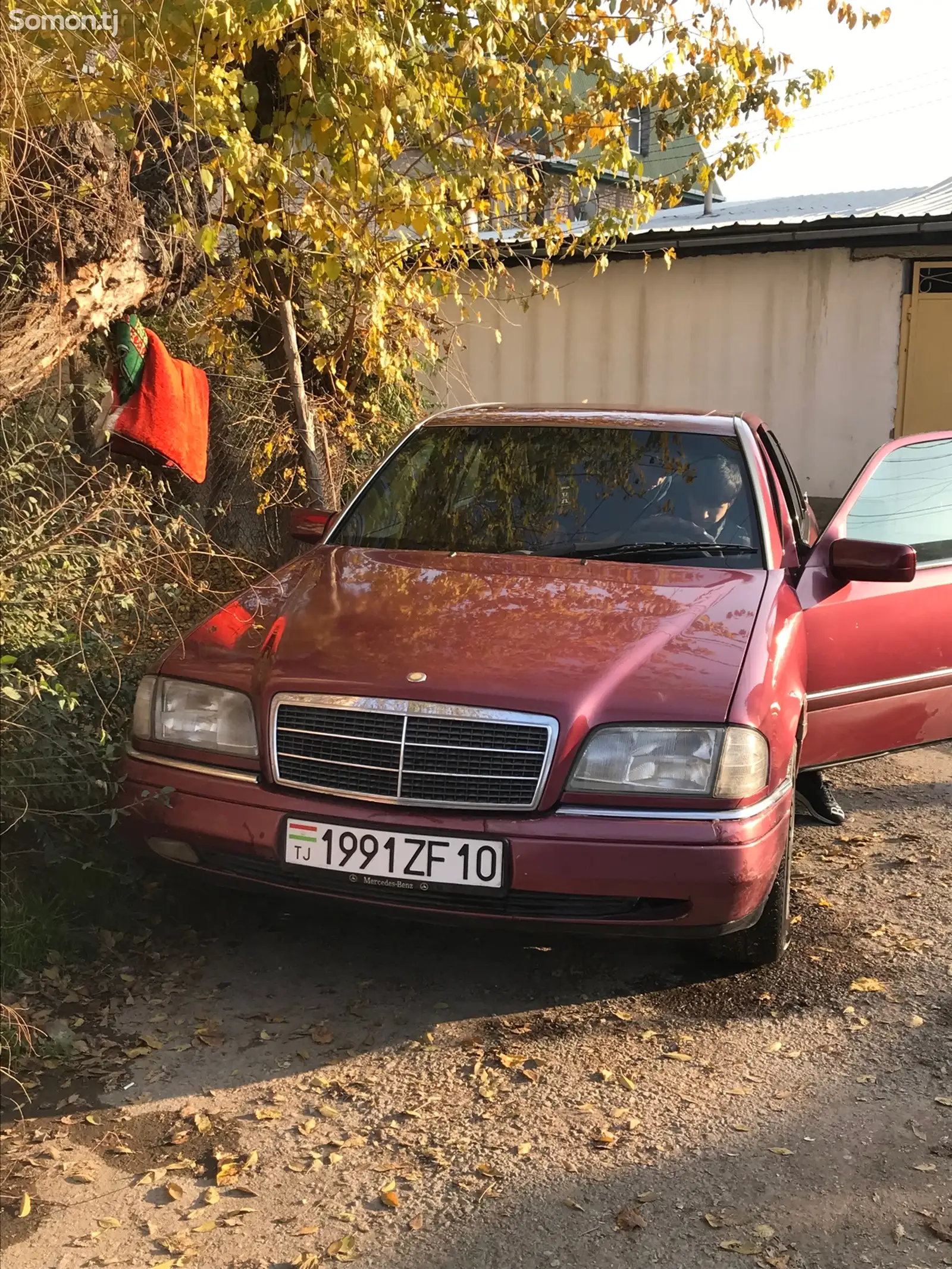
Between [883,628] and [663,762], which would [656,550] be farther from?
[663,762]

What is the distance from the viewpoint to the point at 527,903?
10.2ft

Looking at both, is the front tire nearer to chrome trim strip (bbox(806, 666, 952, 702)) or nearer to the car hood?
the car hood

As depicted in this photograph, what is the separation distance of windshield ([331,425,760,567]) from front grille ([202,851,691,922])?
138cm

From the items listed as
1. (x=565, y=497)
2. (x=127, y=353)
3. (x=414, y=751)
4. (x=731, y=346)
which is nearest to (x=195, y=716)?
(x=414, y=751)

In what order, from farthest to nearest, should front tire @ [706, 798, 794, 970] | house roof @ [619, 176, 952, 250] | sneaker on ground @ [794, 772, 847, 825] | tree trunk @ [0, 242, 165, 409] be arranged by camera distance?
house roof @ [619, 176, 952, 250]
sneaker on ground @ [794, 772, 847, 825]
tree trunk @ [0, 242, 165, 409]
front tire @ [706, 798, 794, 970]

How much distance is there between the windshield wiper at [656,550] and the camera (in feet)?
13.4

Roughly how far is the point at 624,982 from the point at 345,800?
3.50ft

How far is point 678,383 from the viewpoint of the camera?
1188cm

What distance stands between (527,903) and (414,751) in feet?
1.64

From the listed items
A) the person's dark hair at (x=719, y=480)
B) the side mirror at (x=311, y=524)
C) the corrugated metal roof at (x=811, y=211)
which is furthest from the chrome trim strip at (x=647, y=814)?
the corrugated metal roof at (x=811, y=211)

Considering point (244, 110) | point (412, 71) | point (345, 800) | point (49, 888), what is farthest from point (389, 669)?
point (244, 110)

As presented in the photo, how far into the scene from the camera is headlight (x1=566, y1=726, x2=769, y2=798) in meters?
3.09

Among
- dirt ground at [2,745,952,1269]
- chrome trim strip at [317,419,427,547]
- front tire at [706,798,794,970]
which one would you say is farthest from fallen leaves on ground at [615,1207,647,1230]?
chrome trim strip at [317,419,427,547]

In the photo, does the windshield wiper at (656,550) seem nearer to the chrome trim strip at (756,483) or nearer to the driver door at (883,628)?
the chrome trim strip at (756,483)
